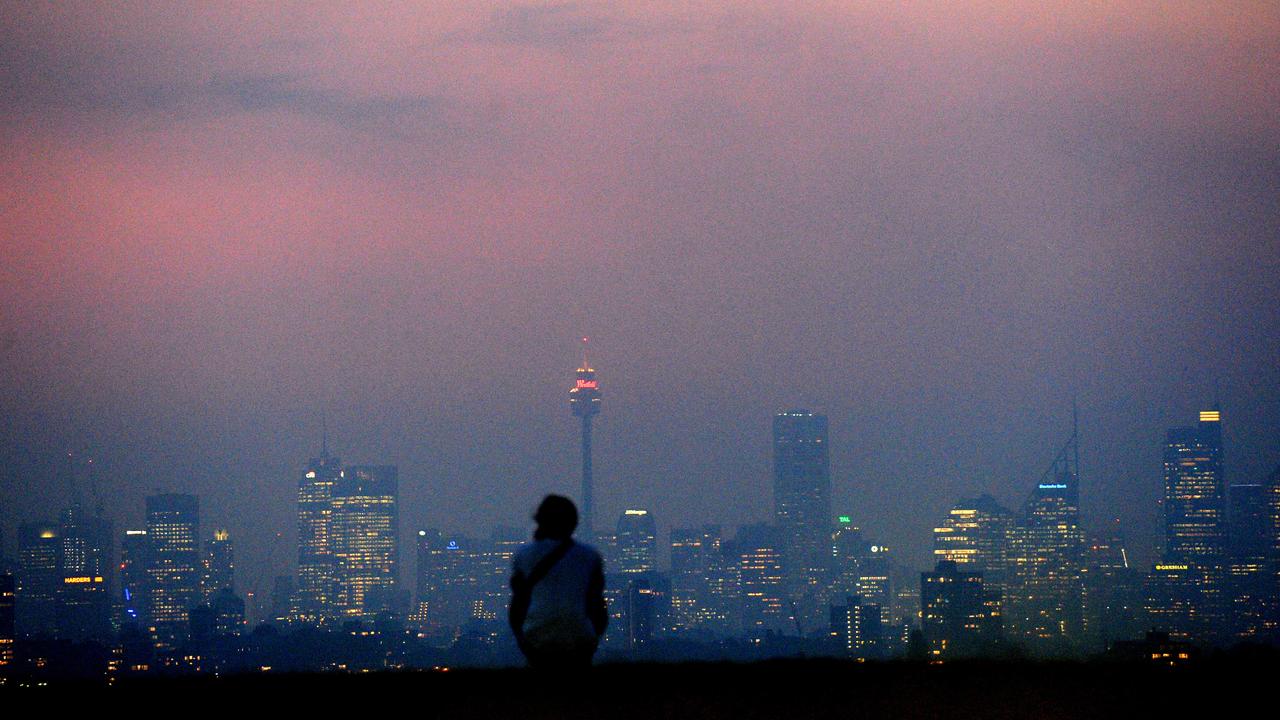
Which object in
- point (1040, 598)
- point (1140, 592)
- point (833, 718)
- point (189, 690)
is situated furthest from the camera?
point (1040, 598)

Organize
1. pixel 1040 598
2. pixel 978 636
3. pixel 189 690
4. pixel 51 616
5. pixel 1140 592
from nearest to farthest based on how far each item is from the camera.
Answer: pixel 189 690, pixel 978 636, pixel 51 616, pixel 1140 592, pixel 1040 598

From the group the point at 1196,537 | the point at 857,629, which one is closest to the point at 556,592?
the point at 857,629

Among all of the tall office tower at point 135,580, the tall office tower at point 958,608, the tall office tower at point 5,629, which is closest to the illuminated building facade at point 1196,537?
the tall office tower at point 958,608

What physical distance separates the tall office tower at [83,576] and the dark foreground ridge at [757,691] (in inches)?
5169

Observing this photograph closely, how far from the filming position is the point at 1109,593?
172250 mm

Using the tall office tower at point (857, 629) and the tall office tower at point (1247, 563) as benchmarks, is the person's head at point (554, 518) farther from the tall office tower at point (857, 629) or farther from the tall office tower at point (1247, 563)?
the tall office tower at point (1247, 563)

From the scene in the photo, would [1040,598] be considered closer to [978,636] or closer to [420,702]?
[978,636]

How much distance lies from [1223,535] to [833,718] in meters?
182

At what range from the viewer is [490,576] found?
647ft

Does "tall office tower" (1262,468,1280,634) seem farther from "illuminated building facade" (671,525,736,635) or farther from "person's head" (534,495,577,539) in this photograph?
"person's head" (534,495,577,539)

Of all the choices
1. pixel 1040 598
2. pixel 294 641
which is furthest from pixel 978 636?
pixel 1040 598

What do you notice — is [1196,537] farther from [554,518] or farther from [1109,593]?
[554,518]

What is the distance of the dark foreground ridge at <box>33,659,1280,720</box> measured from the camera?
963cm

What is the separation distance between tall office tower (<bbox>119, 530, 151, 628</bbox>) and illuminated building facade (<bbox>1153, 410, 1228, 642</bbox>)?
4135 inches
